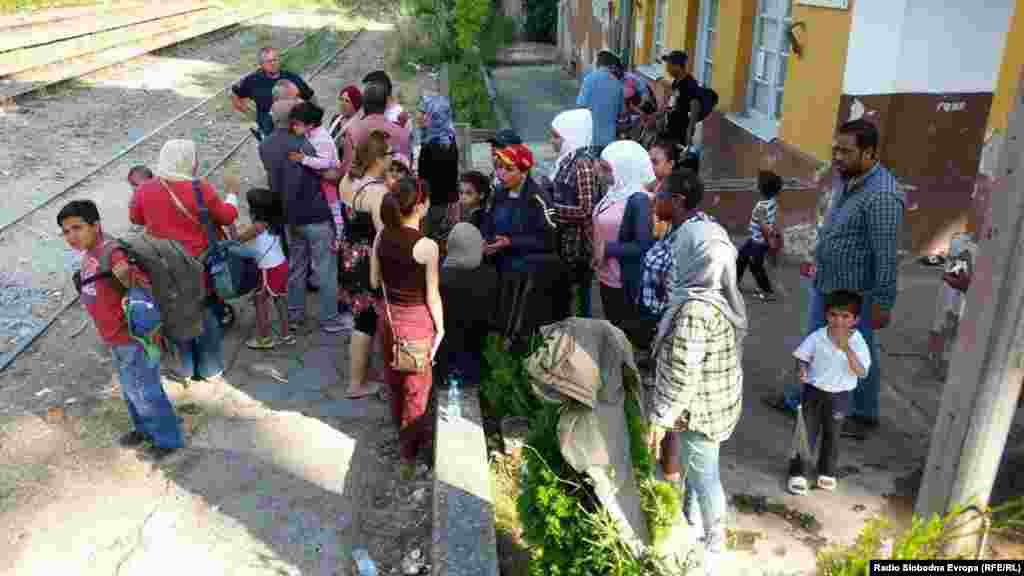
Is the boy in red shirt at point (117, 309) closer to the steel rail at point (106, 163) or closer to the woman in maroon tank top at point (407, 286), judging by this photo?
the woman in maroon tank top at point (407, 286)

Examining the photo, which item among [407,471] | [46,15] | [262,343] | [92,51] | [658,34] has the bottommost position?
[407,471]

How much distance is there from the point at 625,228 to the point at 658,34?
971 cm

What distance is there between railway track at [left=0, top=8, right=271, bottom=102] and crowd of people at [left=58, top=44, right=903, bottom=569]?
11.9 meters

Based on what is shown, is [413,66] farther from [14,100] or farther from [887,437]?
[887,437]

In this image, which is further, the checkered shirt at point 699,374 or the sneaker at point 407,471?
the sneaker at point 407,471

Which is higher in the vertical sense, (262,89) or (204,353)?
(262,89)

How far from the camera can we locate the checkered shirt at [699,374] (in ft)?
10.6

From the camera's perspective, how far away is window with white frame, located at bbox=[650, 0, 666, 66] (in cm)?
1310

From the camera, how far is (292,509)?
172 inches

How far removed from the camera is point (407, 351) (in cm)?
432

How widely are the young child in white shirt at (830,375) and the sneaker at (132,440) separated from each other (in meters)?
3.74

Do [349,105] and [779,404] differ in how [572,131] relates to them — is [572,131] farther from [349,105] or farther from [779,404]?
[349,105]

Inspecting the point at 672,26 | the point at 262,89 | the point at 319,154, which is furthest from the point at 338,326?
the point at 672,26

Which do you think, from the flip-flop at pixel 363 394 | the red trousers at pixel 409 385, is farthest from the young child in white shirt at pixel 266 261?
the red trousers at pixel 409 385
